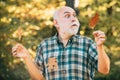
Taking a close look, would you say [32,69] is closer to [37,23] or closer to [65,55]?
[65,55]

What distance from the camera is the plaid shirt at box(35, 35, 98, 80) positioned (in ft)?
13.4

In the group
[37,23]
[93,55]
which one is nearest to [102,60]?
[93,55]

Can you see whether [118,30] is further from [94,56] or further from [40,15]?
[94,56]

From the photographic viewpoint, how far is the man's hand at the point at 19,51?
13.5 ft

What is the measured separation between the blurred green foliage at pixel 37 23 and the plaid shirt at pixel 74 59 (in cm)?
974

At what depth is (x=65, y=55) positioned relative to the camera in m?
4.17

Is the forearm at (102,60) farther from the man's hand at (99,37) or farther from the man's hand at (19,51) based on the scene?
the man's hand at (19,51)

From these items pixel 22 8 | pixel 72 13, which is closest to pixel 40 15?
pixel 22 8

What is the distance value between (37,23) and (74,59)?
11.0 m

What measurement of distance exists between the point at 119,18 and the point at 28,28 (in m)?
2.86

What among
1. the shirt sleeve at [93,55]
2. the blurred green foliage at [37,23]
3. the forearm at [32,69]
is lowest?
the blurred green foliage at [37,23]

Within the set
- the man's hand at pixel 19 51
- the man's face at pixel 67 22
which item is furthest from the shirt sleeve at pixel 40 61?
the man's face at pixel 67 22

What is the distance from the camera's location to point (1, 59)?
15141mm

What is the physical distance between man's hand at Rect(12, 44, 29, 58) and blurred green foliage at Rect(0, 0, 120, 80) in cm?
971
